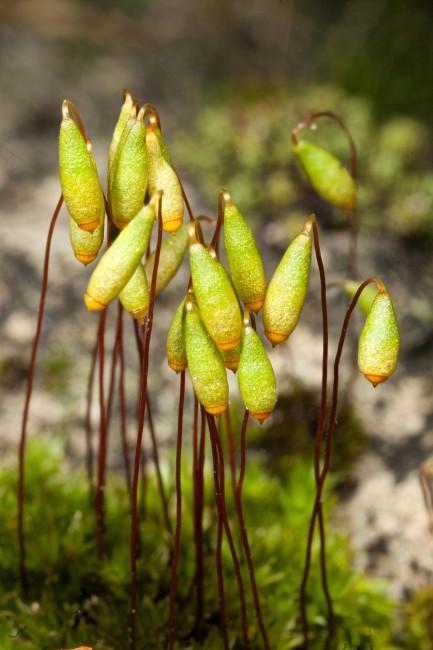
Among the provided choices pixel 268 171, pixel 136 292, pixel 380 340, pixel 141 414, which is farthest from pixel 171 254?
pixel 268 171

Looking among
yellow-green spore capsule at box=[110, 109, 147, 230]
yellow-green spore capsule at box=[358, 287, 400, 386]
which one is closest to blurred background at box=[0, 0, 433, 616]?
yellow-green spore capsule at box=[358, 287, 400, 386]

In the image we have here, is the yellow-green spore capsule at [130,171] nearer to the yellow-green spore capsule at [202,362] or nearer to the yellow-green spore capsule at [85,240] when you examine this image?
the yellow-green spore capsule at [85,240]

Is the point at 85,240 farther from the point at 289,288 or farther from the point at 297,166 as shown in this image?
the point at 297,166

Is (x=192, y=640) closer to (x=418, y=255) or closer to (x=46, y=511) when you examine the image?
(x=46, y=511)

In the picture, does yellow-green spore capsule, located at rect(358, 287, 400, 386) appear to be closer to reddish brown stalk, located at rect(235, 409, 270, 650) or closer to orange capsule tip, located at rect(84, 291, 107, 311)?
reddish brown stalk, located at rect(235, 409, 270, 650)

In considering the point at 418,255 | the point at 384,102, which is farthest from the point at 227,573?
the point at 384,102
